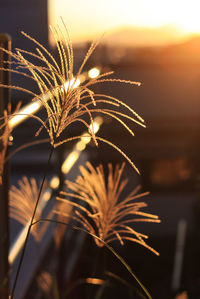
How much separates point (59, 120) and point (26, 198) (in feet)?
1.18

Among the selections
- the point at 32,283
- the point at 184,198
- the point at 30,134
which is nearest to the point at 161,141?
the point at 184,198

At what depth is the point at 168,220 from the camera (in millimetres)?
8961

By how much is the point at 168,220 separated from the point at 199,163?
2.22m

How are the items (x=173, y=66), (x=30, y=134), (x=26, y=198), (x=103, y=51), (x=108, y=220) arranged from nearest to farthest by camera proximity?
(x=108, y=220)
(x=26, y=198)
(x=30, y=134)
(x=103, y=51)
(x=173, y=66)

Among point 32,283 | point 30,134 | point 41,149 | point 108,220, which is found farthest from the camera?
point 30,134

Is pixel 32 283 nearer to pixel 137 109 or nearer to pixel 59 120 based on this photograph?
pixel 59 120

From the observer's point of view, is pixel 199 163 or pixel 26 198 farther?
pixel 199 163

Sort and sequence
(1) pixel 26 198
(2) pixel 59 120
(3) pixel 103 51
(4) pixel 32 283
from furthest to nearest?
(3) pixel 103 51, (4) pixel 32 283, (1) pixel 26 198, (2) pixel 59 120

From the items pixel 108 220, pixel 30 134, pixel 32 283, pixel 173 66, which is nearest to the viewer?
pixel 108 220

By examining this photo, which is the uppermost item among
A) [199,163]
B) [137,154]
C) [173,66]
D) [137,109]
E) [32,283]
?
[173,66]

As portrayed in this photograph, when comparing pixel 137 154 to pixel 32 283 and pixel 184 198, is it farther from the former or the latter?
pixel 32 283

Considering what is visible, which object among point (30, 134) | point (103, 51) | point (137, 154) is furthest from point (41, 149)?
point (137, 154)

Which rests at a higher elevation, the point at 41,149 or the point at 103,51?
the point at 103,51

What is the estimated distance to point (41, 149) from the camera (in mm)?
5945
